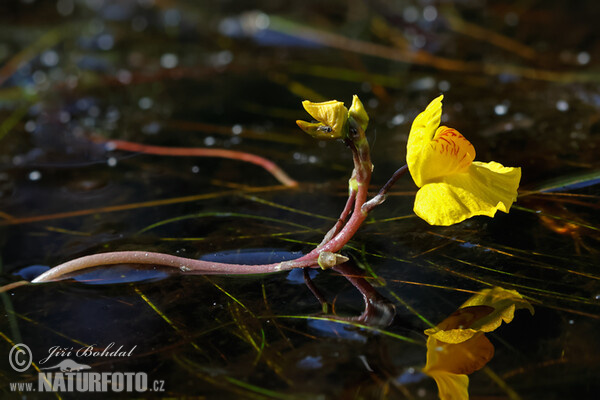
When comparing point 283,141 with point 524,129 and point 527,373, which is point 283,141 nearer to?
point 524,129

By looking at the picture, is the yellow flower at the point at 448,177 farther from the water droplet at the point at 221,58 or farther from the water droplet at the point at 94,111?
the water droplet at the point at 221,58

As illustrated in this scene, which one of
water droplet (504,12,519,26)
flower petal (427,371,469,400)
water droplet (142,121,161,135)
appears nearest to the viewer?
flower petal (427,371,469,400)

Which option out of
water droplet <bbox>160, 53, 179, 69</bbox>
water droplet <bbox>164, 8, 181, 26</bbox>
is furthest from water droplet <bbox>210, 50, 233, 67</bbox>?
water droplet <bbox>164, 8, 181, 26</bbox>

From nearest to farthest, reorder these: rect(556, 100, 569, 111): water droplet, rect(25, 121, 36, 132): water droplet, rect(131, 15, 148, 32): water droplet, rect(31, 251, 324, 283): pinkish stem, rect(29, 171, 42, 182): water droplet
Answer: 1. rect(31, 251, 324, 283): pinkish stem
2. rect(29, 171, 42, 182): water droplet
3. rect(556, 100, 569, 111): water droplet
4. rect(25, 121, 36, 132): water droplet
5. rect(131, 15, 148, 32): water droplet

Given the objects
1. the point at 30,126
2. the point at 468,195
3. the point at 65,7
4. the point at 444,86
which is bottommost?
the point at 30,126

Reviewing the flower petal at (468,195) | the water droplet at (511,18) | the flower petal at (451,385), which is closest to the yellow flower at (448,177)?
the flower petal at (468,195)

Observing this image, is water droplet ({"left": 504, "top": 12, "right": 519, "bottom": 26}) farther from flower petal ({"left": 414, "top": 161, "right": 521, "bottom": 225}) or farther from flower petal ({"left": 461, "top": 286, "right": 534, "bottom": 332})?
flower petal ({"left": 461, "top": 286, "right": 534, "bottom": 332})

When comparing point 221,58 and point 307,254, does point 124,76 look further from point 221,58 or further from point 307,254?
point 307,254

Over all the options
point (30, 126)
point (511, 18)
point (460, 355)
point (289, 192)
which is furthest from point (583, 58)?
point (30, 126)

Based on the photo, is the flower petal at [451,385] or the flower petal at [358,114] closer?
the flower petal at [451,385]
